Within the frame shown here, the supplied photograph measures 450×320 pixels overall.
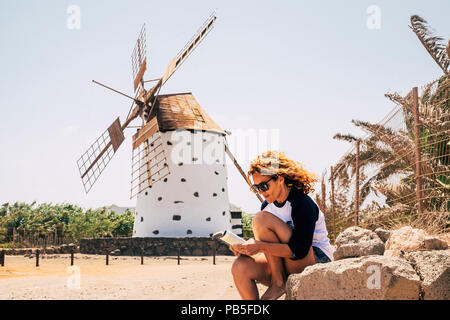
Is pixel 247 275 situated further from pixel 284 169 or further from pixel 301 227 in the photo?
pixel 284 169

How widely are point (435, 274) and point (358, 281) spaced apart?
15.4 inches

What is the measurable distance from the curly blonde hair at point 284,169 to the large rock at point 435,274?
Result: 2.44ft

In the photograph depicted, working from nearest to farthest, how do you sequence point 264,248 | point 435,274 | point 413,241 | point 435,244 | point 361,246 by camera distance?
point 435,274, point 264,248, point 435,244, point 413,241, point 361,246

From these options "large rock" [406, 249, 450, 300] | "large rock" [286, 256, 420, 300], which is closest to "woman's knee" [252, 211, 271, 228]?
"large rock" [286, 256, 420, 300]

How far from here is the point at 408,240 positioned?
3957mm

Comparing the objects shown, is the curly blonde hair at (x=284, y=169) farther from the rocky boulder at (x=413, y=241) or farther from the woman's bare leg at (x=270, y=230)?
the rocky boulder at (x=413, y=241)

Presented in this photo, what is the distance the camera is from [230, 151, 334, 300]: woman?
261cm

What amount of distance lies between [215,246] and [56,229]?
12.4 meters

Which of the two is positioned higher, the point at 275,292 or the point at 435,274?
the point at 435,274

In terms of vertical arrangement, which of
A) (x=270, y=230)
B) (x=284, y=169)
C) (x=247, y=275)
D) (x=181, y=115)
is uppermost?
(x=181, y=115)

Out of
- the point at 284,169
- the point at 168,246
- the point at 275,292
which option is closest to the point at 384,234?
the point at 275,292

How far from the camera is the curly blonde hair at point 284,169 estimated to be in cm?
270

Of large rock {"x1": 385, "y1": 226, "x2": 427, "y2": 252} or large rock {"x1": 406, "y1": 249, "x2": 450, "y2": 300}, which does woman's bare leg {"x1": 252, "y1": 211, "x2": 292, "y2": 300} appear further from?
large rock {"x1": 385, "y1": 226, "x2": 427, "y2": 252}
